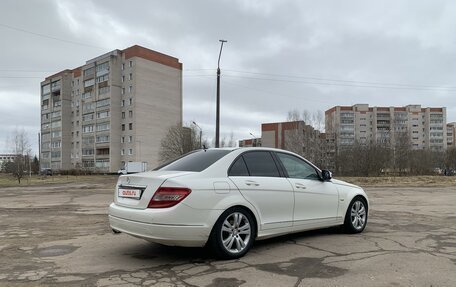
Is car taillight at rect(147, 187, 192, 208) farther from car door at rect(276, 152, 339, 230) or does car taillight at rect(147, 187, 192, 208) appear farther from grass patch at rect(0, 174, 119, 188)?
grass patch at rect(0, 174, 119, 188)

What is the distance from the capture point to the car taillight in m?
4.94

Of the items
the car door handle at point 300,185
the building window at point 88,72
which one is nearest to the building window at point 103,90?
the building window at point 88,72

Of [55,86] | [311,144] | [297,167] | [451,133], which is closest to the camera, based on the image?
[297,167]

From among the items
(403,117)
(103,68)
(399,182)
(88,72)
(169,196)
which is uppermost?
(88,72)

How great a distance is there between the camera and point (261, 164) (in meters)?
6.04

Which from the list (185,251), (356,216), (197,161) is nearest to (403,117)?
(356,216)

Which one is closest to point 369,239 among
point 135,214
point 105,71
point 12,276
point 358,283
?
point 358,283

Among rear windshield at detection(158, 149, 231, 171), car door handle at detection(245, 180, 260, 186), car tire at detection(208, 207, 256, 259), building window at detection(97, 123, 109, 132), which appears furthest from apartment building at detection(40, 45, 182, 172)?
car tire at detection(208, 207, 256, 259)

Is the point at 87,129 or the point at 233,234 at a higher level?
the point at 87,129

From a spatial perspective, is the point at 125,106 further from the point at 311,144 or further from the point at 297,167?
the point at 297,167

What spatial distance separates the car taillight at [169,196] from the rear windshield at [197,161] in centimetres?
56

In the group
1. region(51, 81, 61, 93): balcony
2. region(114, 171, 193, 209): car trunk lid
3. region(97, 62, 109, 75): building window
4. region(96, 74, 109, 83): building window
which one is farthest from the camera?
region(51, 81, 61, 93): balcony

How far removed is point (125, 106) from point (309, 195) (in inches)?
3072

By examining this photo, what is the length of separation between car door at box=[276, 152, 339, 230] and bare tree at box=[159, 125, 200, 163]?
186ft
